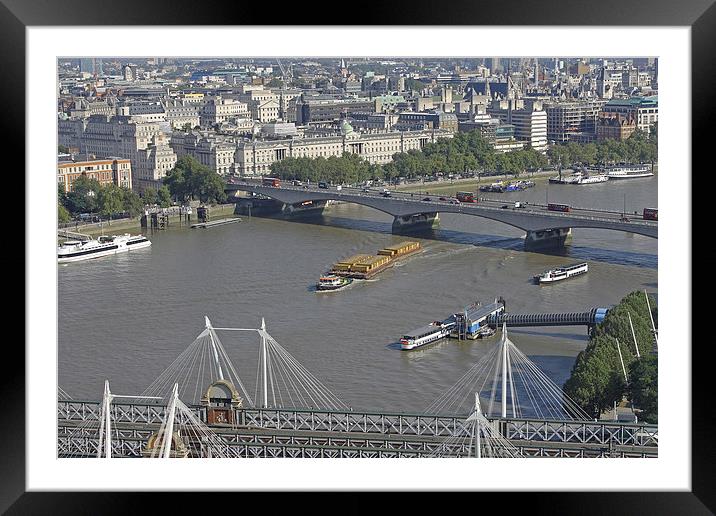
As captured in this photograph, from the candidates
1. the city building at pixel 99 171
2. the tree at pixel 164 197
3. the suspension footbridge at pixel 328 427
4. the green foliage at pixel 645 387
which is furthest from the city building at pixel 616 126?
the green foliage at pixel 645 387

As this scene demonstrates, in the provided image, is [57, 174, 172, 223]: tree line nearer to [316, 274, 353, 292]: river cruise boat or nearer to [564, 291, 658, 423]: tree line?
[316, 274, 353, 292]: river cruise boat

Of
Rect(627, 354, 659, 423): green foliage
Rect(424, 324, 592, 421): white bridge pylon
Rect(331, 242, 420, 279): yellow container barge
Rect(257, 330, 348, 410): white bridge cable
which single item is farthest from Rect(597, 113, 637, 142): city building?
Rect(627, 354, 659, 423): green foliage

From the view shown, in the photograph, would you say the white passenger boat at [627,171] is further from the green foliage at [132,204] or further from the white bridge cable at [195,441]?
the white bridge cable at [195,441]

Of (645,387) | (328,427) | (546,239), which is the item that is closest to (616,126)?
(546,239)

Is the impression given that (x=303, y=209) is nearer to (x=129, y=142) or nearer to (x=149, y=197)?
(x=149, y=197)

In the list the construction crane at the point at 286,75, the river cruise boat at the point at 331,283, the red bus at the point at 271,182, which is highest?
the construction crane at the point at 286,75

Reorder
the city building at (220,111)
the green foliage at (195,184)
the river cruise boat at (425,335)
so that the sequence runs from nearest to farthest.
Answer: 1. the river cruise boat at (425,335)
2. the green foliage at (195,184)
3. the city building at (220,111)
